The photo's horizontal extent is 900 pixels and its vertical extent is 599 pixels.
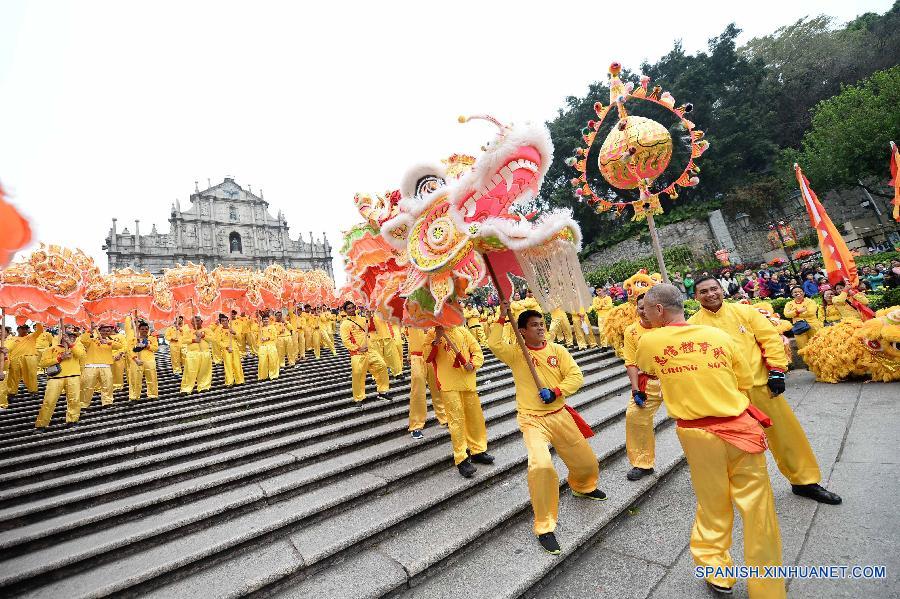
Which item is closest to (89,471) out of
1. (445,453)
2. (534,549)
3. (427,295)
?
(445,453)

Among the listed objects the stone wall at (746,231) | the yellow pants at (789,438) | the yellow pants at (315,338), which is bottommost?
the yellow pants at (789,438)

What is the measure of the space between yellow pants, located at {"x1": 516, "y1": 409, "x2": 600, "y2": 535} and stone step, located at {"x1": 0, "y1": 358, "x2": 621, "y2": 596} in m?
1.22

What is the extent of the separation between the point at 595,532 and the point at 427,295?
2237 millimetres

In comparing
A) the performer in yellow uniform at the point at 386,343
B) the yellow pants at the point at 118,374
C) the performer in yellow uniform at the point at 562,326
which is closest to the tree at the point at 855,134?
the performer in yellow uniform at the point at 562,326

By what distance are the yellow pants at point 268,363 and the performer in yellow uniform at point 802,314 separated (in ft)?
35.9

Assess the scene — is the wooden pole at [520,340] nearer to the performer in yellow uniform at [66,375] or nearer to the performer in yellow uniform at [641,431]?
the performer in yellow uniform at [641,431]

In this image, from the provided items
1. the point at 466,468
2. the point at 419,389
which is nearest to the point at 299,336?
the point at 419,389

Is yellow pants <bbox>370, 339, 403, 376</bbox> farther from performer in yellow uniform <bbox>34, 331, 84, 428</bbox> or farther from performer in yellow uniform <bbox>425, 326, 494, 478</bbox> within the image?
performer in yellow uniform <bbox>34, 331, 84, 428</bbox>

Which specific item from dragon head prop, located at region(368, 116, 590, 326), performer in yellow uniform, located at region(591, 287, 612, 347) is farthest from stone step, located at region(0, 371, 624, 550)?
performer in yellow uniform, located at region(591, 287, 612, 347)

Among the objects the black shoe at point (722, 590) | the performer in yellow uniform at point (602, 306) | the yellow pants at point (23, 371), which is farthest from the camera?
the performer in yellow uniform at point (602, 306)

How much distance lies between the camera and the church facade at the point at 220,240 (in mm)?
35062

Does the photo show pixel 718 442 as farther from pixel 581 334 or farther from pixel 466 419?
pixel 581 334

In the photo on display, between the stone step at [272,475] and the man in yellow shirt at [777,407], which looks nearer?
the man in yellow shirt at [777,407]

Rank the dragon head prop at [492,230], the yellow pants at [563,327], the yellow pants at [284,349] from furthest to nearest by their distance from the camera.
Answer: the yellow pants at [284,349]
the yellow pants at [563,327]
the dragon head prop at [492,230]
